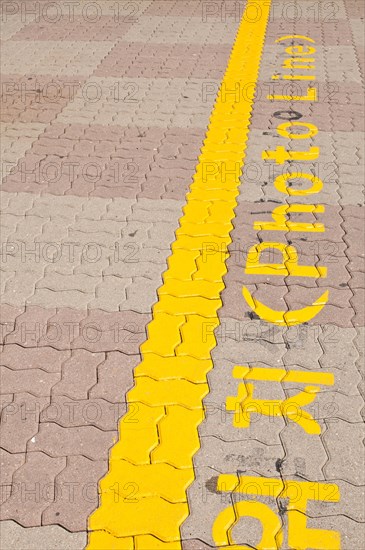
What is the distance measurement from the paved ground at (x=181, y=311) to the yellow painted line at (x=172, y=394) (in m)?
0.01

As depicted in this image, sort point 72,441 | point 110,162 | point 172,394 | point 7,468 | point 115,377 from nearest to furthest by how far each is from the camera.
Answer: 1. point 7,468
2. point 72,441
3. point 172,394
4. point 115,377
5. point 110,162

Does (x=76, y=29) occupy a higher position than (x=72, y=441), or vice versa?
(x=72, y=441)

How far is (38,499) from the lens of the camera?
3564 mm

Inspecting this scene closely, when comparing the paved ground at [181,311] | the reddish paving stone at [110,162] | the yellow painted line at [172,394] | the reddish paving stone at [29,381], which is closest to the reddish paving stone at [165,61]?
the paved ground at [181,311]

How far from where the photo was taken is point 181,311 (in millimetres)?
4961

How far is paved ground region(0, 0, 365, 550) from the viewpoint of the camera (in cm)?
355

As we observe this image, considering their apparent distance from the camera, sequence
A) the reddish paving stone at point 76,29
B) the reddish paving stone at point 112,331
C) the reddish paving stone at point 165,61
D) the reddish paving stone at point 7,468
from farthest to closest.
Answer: the reddish paving stone at point 76,29 → the reddish paving stone at point 165,61 → the reddish paving stone at point 112,331 → the reddish paving stone at point 7,468

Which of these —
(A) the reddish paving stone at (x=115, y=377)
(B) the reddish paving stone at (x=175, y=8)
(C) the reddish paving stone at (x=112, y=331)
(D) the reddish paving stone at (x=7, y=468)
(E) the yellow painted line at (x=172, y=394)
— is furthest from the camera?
(B) the reddish paving stone at (x=175, y=8)

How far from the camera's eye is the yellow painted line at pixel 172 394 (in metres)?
3.46

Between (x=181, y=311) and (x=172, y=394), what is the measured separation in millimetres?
868

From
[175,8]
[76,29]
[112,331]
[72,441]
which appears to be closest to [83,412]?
[72,441]

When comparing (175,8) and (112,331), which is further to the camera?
(175,8)

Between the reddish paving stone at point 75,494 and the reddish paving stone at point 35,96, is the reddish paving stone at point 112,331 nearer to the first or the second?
the reddish paving stone at point 75,494

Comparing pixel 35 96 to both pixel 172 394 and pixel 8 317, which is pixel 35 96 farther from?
pixel 172 394
